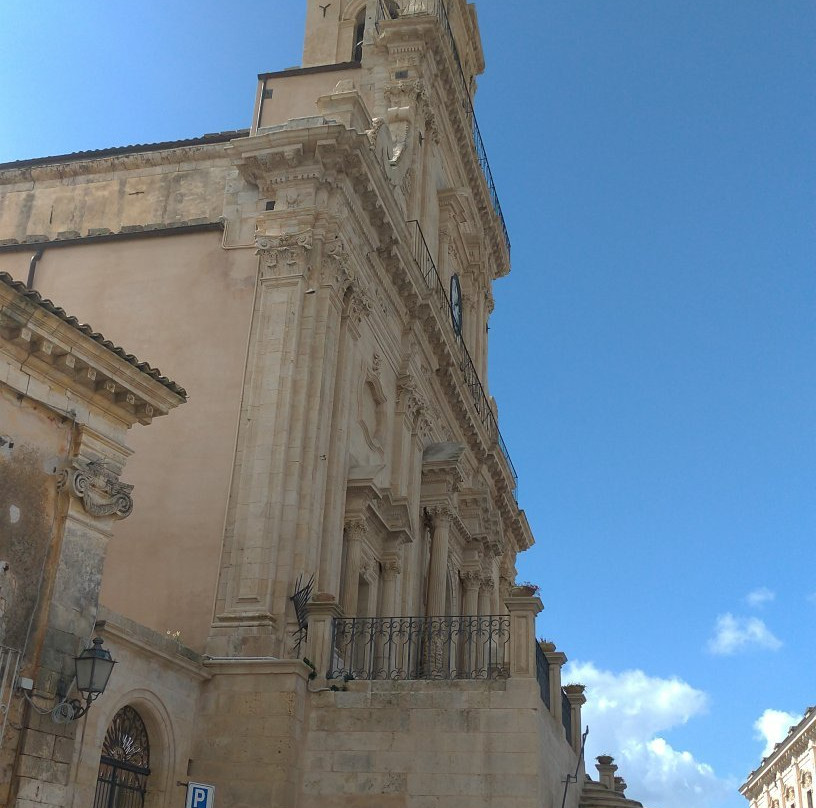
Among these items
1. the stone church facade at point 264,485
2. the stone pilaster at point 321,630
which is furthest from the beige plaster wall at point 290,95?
the stone pilaster at point 321,630

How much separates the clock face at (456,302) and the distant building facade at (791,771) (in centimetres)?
3677

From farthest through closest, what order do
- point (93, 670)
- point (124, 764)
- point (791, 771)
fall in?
point (791, 771) < point (124, 764) < point (93, 670)

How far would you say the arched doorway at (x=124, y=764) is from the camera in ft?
46.8

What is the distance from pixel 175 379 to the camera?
1959 cm

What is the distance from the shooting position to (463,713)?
15633 mm

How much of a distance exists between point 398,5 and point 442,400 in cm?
1141

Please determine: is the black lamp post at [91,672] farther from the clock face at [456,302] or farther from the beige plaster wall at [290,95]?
the clock face at [456,302]

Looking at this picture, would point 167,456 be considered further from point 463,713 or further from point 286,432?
point 463,713

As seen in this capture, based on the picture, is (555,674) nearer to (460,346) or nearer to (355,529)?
(355,529)

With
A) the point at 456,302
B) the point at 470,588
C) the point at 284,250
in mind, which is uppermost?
the point at 456,302

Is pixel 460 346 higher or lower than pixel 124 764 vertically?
higher

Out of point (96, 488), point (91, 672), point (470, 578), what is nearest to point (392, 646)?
point (96, 488)

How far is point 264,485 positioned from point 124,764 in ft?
15.7

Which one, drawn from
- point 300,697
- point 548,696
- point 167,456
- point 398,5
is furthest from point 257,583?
point 398,5
